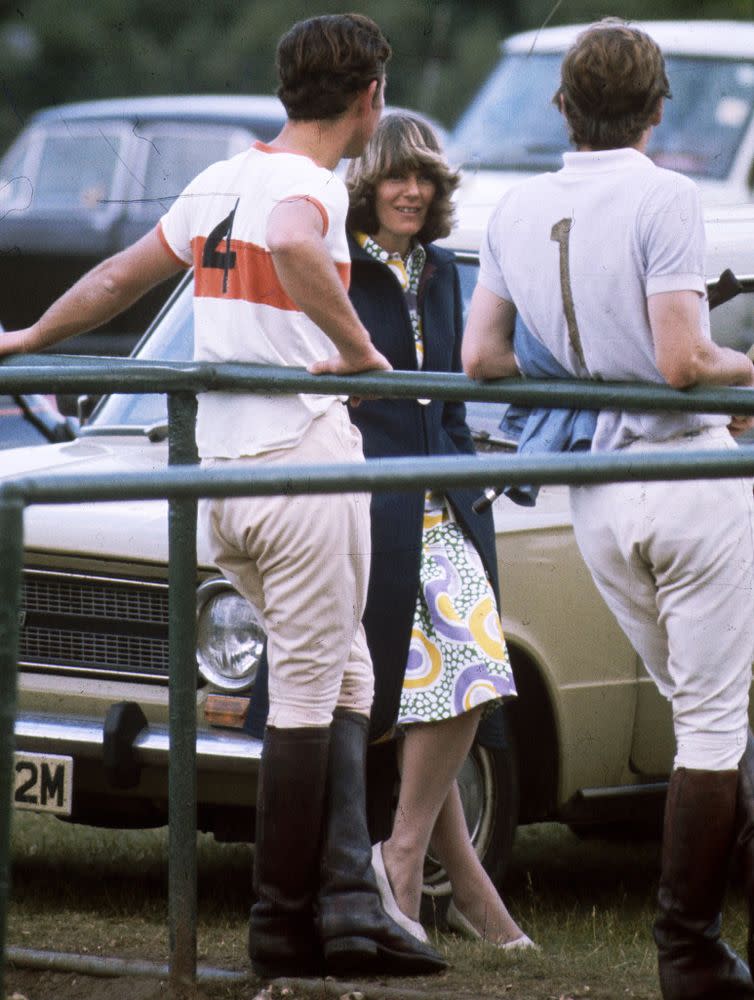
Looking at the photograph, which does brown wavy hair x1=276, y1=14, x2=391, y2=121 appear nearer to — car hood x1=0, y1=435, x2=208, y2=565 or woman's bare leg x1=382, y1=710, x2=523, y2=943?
car hood x1=0, y1=435, x2=208, y2=565

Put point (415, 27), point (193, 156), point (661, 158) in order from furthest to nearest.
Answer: point (415, 27) < point (193, 156) < point (661, 158)

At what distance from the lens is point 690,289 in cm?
363

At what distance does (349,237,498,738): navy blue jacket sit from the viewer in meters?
4.59

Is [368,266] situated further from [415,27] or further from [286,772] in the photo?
[415,27]

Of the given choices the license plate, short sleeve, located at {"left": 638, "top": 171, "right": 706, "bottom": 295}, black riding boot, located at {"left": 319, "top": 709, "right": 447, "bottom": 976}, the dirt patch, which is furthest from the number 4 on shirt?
the license plate

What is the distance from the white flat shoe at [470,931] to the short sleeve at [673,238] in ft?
4.77

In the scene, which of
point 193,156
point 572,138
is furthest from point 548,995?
point 193,156

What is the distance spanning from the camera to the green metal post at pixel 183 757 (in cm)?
379

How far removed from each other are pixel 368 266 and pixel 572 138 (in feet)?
3.14

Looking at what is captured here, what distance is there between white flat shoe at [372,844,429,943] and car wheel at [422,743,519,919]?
55 cm

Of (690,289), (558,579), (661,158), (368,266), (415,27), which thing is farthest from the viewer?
(415,27)

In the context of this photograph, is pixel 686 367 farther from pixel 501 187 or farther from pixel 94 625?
pixel 501 187

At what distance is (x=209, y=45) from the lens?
27391 millimetres

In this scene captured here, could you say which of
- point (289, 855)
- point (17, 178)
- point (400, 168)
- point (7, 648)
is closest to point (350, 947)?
point (289, 855)
